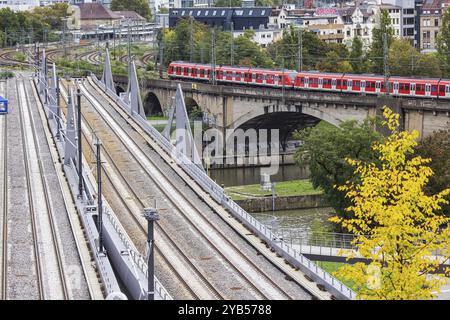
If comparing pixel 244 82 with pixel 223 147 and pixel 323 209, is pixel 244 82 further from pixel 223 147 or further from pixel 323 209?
pixel 323 209

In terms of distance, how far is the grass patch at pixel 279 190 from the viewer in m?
57.4

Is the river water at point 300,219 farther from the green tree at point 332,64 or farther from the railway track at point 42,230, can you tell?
the green tree at point 332,64

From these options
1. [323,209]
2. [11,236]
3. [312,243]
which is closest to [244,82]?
[323,209]

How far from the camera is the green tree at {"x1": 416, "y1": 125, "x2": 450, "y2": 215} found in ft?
147

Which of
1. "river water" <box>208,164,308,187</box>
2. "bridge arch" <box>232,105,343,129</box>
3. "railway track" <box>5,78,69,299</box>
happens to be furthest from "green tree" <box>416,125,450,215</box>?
"river water" <box>208,164,308,187</box>

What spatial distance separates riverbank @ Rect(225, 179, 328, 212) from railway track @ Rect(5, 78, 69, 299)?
10824 millimetres

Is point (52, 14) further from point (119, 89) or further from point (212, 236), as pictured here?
point (212, 236)

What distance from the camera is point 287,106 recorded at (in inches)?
2751

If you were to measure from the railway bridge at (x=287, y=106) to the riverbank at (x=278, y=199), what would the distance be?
6.51m

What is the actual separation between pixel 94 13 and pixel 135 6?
2047 centimetres

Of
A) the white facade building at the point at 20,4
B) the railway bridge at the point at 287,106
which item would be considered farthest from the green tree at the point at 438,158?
the white facade building at the point at 20,4

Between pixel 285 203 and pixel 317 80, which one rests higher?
pixel 317 80

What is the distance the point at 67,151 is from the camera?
4847 centimetres

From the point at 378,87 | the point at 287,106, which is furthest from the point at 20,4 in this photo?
the point at 378,87
